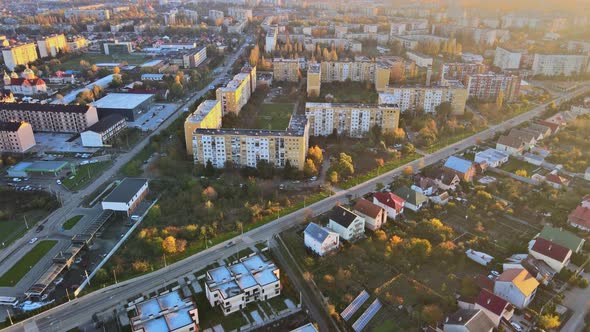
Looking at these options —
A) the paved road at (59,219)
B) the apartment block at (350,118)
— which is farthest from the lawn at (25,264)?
the apartment block at (350,118)

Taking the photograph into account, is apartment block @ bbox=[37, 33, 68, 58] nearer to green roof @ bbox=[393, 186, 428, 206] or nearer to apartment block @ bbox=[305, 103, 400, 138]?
apartment block @ bbox=[305, 103, 400, 138]

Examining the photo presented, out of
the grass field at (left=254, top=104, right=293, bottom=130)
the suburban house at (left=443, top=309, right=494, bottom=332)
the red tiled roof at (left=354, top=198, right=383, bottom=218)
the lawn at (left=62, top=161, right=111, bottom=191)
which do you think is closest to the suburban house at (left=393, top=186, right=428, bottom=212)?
the red tiled roof at (left=354, top=198, right=383, bottom=218)

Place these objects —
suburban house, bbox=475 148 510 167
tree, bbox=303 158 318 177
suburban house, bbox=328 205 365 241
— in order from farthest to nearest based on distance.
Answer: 1. suburban house, bbox=475 148 510 167
2. tree, bbox=303 158 318 177
3. suburban house, bbox=328 205 365 241

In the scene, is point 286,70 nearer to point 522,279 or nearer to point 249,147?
point 249,147

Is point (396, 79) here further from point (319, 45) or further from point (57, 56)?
point (57, 56)

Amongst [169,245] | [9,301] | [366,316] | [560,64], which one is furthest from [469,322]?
[560,64]

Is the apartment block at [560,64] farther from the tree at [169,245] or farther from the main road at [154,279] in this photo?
the tree at [169,245]
